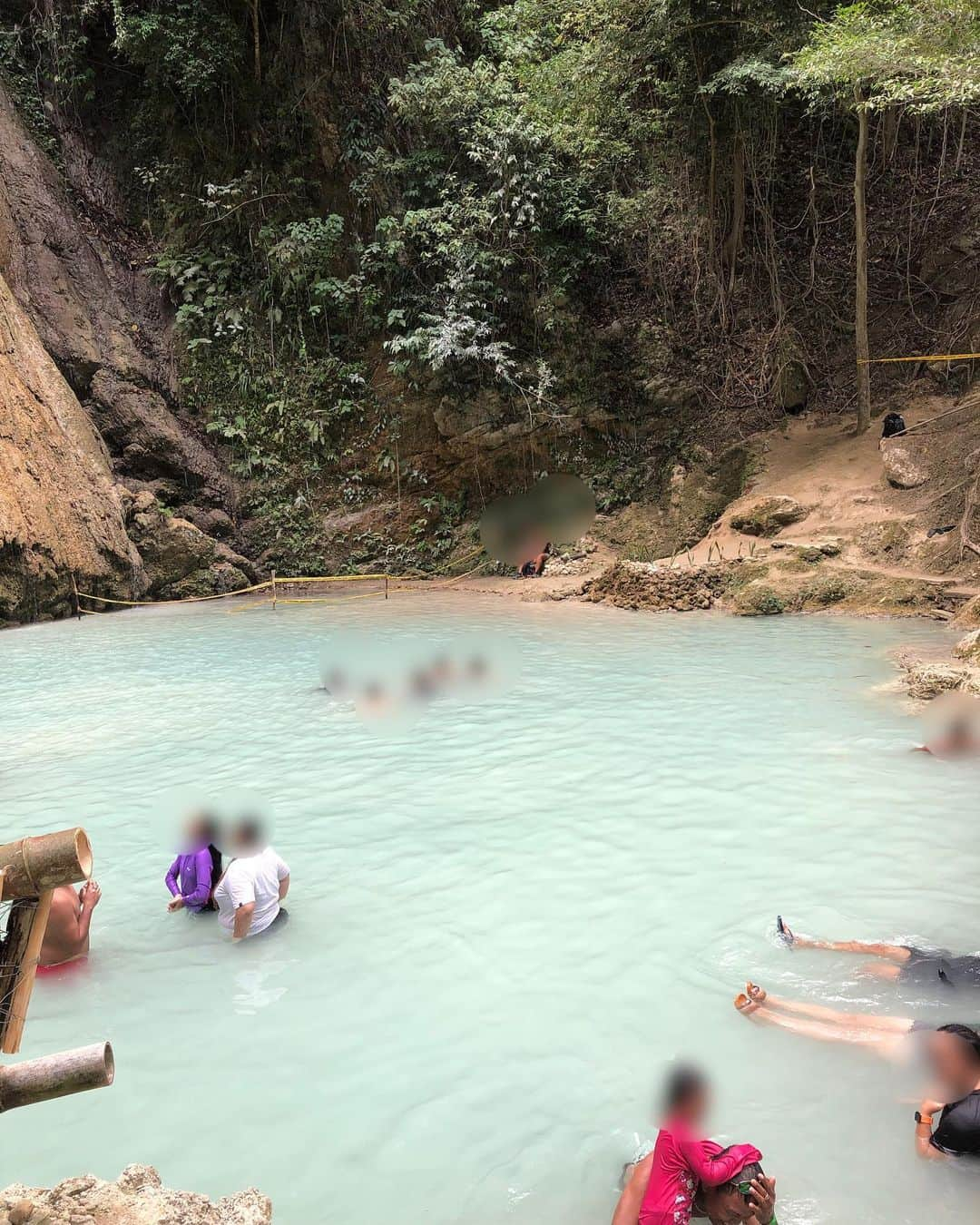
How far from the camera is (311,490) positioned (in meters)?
19.3

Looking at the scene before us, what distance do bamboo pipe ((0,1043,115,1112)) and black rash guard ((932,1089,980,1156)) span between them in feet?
7.90

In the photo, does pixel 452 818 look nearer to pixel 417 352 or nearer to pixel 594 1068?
pixel 594 1068

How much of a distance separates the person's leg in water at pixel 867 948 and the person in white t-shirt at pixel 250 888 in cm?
233

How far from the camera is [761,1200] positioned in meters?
2.43

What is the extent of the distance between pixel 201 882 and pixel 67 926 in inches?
25.5

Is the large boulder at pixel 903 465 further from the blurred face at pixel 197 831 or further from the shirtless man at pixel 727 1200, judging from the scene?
the shirtless man at pixel 727 1200

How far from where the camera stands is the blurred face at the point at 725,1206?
246cm

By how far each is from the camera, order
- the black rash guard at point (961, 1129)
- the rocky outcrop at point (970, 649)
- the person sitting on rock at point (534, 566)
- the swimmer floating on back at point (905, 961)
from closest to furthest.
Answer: the black rash guard at point (961, 1129)
the swimmer floating on back at point (905, 961)
the rocky outcrop at point (970, 649)
the person sitting on rock at point (534, 566)

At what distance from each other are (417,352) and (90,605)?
7.73 m

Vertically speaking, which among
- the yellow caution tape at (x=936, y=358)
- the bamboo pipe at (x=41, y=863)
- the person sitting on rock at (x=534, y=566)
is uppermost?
the yellow caution tape at (x=936, y=358)

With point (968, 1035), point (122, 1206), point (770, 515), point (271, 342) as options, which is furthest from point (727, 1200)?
point (271, 342)

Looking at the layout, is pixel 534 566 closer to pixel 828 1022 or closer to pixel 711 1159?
pixel 828 1022

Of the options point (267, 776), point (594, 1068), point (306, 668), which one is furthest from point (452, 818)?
point (306, 668)

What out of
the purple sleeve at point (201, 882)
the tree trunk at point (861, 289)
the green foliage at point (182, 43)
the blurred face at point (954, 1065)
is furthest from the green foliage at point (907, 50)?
the green foliage at point (182, 43)
